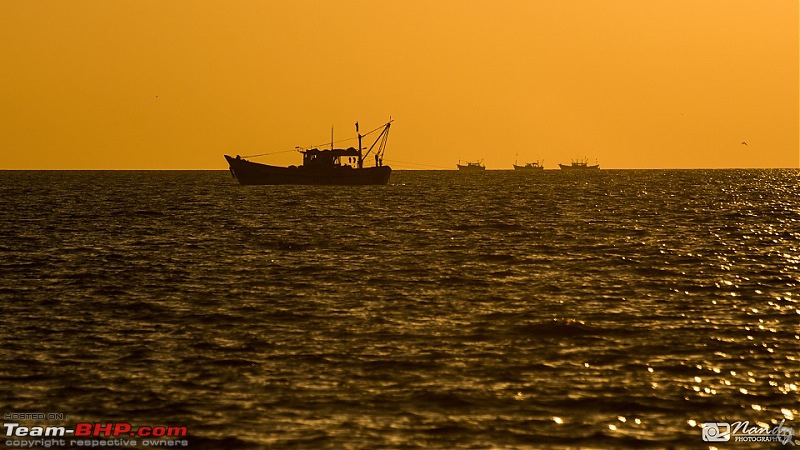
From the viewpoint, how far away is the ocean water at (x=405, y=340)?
67.8ft

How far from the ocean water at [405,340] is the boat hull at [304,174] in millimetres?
112676

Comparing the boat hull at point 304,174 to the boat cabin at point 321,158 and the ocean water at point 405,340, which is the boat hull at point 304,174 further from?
the ocean water at point 405,340

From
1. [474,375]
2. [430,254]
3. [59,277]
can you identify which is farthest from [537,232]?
[474,375]

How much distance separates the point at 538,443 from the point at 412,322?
12.4 metres

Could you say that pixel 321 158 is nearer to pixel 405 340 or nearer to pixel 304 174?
pixel 304 174

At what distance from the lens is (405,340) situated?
92.6 ft

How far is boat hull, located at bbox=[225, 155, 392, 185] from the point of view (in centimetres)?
A: 17275

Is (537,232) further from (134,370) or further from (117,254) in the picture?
(134,370)

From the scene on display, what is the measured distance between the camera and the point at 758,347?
27766mm

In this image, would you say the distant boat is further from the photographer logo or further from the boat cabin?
the photographer logo

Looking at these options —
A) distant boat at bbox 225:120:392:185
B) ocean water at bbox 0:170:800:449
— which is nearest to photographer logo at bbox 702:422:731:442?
ocean water at bbox 0:170:800:449

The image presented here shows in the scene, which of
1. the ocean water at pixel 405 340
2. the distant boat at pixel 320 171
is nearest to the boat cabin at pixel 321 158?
the distant boat at pixel 320 171

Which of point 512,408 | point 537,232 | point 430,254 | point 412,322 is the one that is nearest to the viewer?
point 512,408

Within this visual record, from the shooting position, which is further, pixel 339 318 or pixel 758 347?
pixel 339 318
